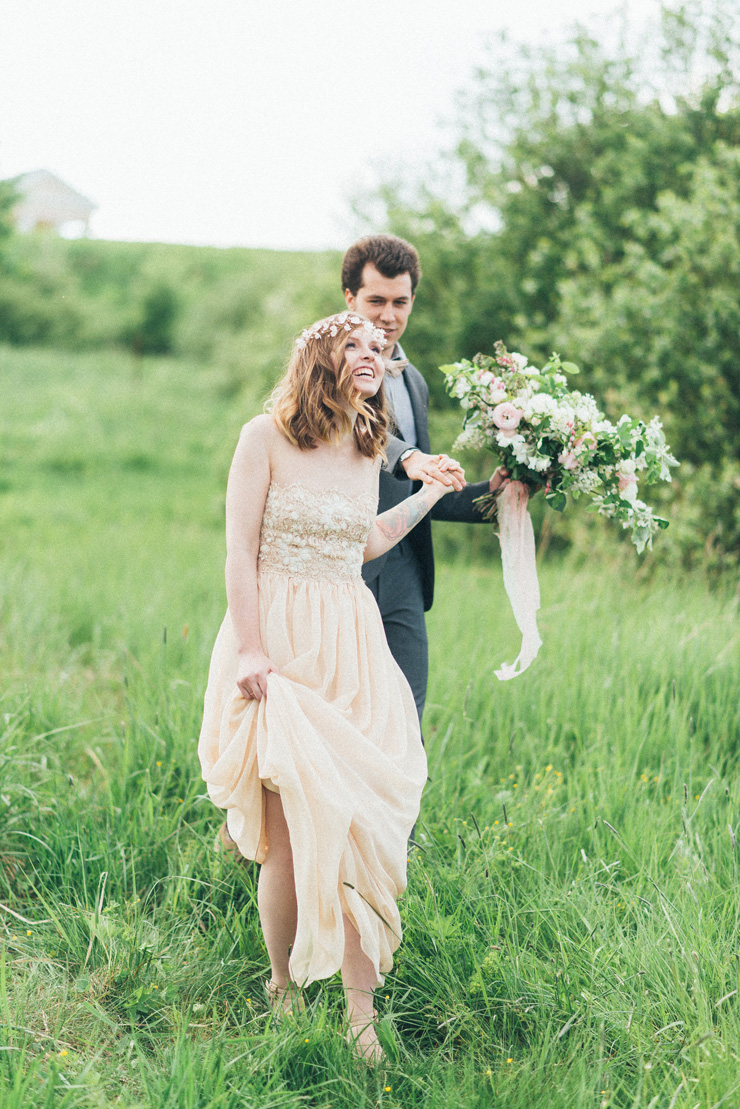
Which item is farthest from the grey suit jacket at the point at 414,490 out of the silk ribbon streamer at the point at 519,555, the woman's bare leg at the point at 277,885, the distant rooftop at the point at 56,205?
the distant rooftop at the point at 56,205

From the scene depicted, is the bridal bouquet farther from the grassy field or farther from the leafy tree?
the leafy tree

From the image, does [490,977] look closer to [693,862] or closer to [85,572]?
[693,862]

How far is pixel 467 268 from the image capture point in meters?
12.8

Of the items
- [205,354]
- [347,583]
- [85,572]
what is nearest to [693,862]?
[347,583]

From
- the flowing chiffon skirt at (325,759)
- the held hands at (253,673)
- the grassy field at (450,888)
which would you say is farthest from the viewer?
the held hands at (253,673)

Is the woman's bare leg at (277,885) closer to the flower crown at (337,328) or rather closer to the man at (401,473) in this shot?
the man at (401,473)

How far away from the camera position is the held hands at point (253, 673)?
8.61 feet

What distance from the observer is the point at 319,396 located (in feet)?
9.02

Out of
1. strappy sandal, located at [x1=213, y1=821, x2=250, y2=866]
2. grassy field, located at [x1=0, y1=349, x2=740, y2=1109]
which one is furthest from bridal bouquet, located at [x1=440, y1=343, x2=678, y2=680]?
strappy sandal, located at [x1=213, y1=821, x2=250, y2=866]

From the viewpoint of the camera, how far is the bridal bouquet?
3115mm

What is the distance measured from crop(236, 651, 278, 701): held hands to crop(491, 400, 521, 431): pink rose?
116 cm

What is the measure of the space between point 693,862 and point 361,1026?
1322 mm

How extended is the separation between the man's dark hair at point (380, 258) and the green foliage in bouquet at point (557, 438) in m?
0.42

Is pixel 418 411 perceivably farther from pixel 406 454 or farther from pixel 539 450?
pixel 539 450
